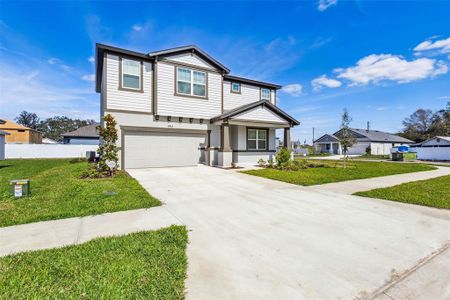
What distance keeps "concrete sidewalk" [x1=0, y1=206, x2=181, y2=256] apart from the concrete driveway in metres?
0.60

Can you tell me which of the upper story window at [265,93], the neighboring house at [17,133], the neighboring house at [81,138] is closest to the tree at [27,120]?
the neighboring house at [17,133]

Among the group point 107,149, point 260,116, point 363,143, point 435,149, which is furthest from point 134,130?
point 363,143

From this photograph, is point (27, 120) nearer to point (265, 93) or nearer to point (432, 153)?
point (265, 93)

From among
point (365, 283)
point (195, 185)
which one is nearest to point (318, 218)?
point (365, 283)

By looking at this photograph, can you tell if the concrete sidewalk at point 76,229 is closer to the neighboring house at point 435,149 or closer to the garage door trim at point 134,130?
the garage door trim at point 134,130

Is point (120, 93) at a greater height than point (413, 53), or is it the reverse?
point (413, 53)

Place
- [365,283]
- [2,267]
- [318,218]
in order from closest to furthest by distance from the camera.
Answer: [365,283] < [2,267] < [318,218]

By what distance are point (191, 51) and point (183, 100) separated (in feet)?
10.4

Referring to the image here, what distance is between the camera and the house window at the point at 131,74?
1134 centimetres

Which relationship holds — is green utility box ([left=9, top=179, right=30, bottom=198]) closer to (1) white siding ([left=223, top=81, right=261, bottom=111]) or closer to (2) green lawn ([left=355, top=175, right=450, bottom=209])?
(2) green lawn ([left=355, top=175, right=450, bottom=209])

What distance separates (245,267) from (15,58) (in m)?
14.6

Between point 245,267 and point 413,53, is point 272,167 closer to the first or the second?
point 245,267

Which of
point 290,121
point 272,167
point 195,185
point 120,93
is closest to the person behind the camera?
point 195,185

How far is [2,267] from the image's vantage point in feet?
8.13
